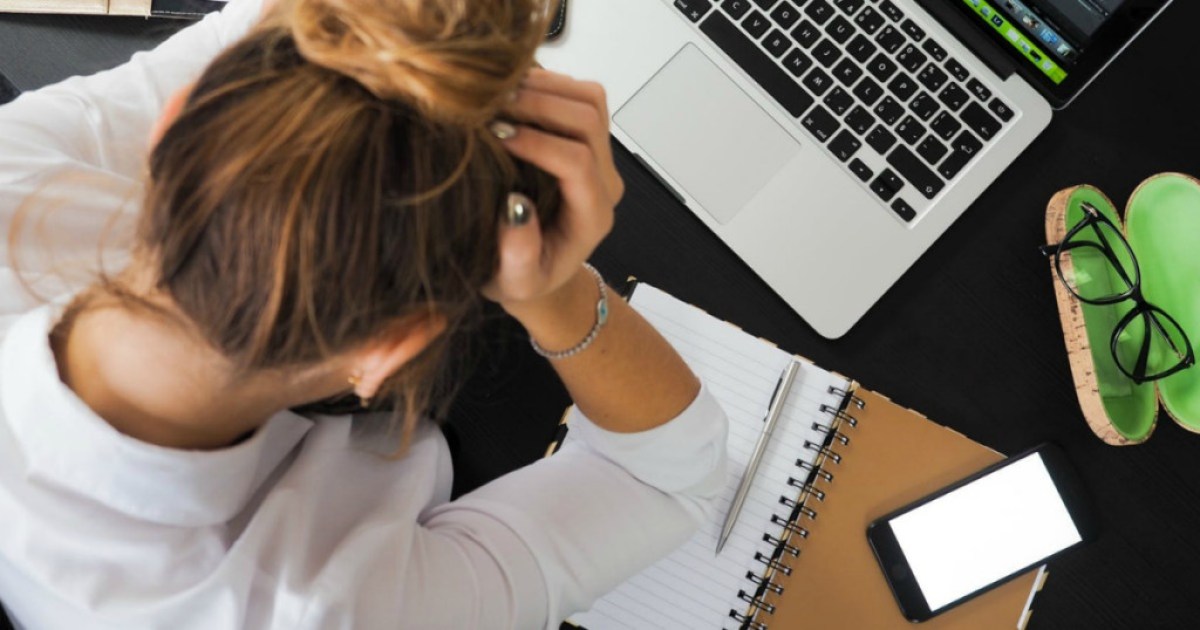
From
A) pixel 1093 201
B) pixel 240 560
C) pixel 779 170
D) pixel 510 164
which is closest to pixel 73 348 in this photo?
pixel 240 560

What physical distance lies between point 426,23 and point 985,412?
59 cm

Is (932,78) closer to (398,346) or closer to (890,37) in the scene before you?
(890,37)

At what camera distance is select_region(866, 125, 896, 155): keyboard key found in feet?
2.29

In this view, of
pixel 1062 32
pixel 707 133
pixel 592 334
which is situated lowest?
pixel 592 334

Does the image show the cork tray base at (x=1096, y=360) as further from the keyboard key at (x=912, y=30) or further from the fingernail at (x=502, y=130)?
the fingernail at (x=502, y=130)

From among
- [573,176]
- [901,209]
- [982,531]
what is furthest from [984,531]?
[573,176]

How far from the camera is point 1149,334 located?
67cm

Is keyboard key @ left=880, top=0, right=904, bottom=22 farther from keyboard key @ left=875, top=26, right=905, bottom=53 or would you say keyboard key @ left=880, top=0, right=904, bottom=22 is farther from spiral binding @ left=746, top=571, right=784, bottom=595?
spiral binding @ left=746, top=571, right=784, bottom=595

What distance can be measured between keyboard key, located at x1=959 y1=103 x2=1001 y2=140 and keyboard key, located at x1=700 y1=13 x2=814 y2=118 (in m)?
0.13

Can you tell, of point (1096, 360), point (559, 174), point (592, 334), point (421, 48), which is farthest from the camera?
point (1096, 360)

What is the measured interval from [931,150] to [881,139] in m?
0.04

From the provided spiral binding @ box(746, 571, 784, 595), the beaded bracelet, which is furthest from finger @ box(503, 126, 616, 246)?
spiral binding @ box(746, 571, 784, 595)

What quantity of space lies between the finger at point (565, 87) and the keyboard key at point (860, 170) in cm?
33

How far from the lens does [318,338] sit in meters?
0.35
